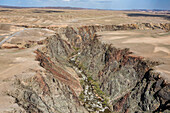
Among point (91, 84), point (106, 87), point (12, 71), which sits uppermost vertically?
point (12, 71)

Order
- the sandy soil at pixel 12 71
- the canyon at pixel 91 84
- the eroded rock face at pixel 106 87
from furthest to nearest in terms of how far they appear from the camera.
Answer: the eroded rock face at pixel 106 87
the canyon at pixel 91 84
the sandy soil at pixel 12 71

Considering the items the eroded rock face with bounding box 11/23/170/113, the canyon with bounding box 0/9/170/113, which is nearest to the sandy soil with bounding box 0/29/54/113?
the canyon with bounding box 0/9/170/113

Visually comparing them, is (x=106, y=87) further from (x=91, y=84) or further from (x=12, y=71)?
(x=12, y=71)

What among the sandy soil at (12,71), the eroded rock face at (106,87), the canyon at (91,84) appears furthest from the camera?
the eroded rock face at (106,87)

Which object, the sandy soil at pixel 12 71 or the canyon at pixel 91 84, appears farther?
the canyon at pixel 91 84

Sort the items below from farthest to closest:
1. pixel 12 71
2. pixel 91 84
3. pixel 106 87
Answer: pixel 91 84 → pixel 106 87 → pixel 12 71

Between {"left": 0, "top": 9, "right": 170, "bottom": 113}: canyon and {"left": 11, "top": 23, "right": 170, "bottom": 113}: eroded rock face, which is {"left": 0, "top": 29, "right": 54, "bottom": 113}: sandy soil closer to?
{"left": 0, "top": 9, "right": 170, "bottom": 113}: canyon

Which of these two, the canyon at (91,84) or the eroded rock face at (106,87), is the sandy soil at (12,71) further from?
the eroded rock face at (106,87)

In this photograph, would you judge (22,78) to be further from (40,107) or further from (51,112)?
(51,112)

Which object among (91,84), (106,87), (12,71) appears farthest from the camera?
(91,84)

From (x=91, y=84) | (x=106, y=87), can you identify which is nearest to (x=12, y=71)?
(x=91, y=84)

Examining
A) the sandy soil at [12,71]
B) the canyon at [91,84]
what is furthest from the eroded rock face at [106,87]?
the sandy soil at [12,71]

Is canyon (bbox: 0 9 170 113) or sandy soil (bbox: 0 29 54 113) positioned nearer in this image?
sandy soil (bbox: 0 29 54 113)
